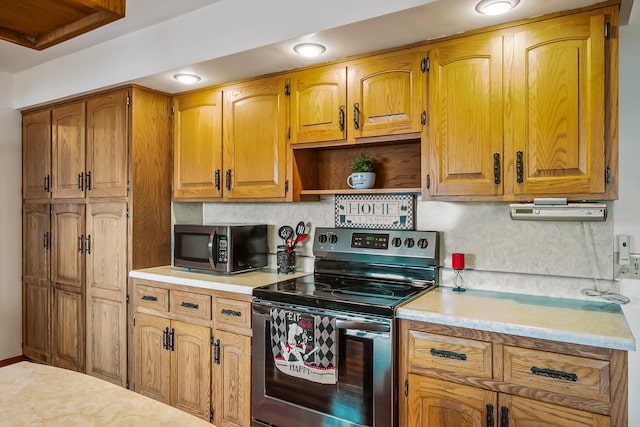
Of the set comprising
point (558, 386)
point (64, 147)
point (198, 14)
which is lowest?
point (558, 386)

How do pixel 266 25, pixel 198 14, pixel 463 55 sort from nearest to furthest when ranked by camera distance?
1. pixel 463 55
2. pixel 266 25
3. pixel 198 14

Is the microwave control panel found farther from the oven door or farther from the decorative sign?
the decorative sign

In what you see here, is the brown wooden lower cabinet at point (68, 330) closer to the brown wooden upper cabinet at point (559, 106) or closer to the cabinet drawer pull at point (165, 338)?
the cabinet drawer pull at point (165, 338)

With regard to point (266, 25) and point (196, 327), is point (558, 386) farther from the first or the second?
point (266, 25)

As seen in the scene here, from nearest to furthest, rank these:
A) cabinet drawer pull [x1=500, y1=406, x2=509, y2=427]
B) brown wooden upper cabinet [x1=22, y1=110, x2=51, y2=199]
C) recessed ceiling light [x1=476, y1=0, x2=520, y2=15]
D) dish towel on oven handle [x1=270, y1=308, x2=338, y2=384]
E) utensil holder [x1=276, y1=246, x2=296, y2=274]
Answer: cabinet drawer pull [x1=500, y1=406, x2=509, y2=427], recessed ceiling light [x1=476, y1=0, x2=520, y2=15], dish towel on oven handle [x1=270, y1=308, x2=338, y2=384], utensil holder [x1=276, y1=246, x2=296, y2=274], brown wooden upper cabinet [x1=22, y1=110, x2=51, y2=199]

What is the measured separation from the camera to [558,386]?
1.61 m

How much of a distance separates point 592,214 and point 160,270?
8.50 feet

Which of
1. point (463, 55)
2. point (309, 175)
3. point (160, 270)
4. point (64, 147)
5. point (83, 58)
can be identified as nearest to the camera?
point (463, 55)

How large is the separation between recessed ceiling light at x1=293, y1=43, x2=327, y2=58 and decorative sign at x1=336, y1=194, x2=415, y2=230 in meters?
0.88

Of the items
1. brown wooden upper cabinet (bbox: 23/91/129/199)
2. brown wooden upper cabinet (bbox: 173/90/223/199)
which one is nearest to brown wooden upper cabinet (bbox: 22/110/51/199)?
brown wooden upper cabinet (bbox: 23/91/129/199)

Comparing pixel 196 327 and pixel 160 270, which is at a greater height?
Result: pixel 160 270

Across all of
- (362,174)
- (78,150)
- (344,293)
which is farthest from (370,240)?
(78,150)

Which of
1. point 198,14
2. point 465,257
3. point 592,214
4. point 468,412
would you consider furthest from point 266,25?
point 468,412

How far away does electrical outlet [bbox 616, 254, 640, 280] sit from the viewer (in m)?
1.94
